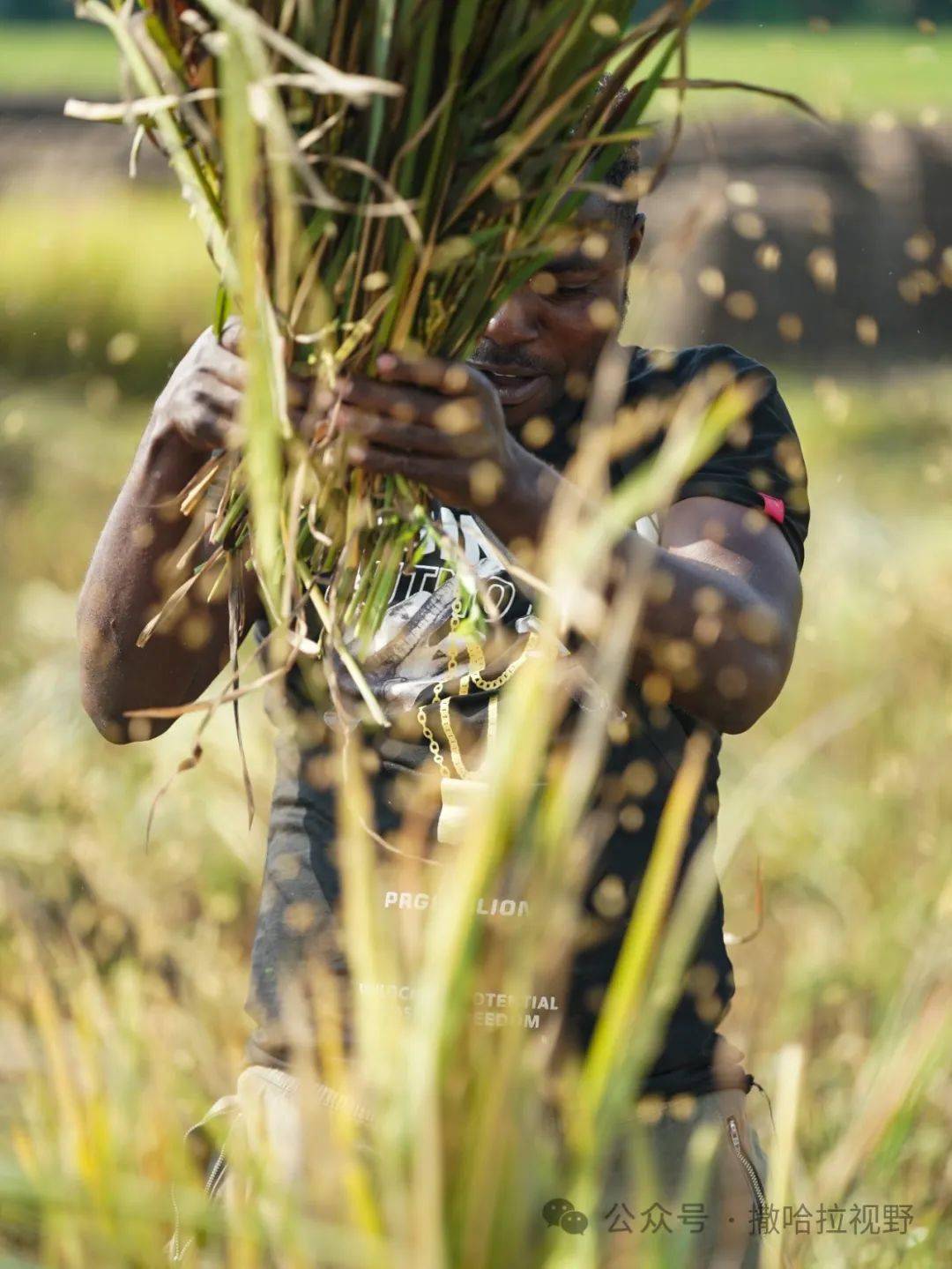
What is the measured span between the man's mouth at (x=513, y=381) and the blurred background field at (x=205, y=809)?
18 cm

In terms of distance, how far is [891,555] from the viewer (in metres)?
4.06

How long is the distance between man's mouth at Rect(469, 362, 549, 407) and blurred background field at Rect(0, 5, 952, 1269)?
0.18 metres

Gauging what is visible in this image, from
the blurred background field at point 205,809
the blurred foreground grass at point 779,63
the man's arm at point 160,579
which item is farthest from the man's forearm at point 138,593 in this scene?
the blurred foreground grass at point 779,63

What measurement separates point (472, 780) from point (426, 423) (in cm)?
39

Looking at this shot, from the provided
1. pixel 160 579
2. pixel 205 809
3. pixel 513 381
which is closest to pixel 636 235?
pixel 513 381

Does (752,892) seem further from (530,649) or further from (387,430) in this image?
(387,430)

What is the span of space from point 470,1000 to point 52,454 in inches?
215

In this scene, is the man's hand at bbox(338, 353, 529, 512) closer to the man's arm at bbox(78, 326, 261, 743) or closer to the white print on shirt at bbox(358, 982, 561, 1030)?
the man's arm at bbox(78, 326, 261, 743)

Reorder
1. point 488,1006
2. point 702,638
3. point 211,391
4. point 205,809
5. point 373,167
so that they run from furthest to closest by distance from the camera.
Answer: point 205,809
point 702,638
point 211,391
point 373,167
point 488,1006

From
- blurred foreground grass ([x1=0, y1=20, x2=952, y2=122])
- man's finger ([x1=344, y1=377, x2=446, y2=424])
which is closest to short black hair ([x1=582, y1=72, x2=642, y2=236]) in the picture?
man's finger ([x1=344, y1=377, x2=446, y2=424])

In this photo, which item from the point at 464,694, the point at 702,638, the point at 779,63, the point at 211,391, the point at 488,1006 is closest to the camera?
the point at 488,1006

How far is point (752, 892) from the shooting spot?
10.3 feet

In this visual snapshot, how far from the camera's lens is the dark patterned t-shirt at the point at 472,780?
4.36ft

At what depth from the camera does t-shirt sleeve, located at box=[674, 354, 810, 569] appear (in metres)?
1.38
